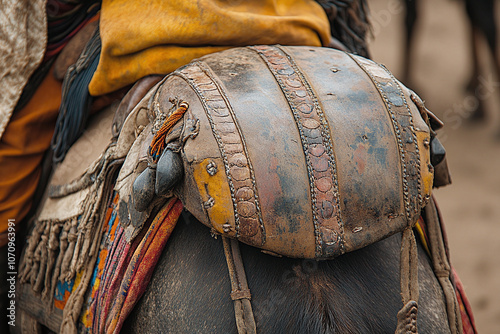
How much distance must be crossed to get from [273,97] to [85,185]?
1.92 ft

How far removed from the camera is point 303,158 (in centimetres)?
106

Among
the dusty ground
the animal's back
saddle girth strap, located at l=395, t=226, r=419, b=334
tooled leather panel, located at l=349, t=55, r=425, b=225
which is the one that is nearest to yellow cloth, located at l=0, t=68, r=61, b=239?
the animal's back

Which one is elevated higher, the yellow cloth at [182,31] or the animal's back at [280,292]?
the yellow cloth at [182,31]

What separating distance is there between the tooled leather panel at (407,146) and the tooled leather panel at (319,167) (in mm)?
144

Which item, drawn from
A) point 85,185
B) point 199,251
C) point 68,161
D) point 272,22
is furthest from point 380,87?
point 68,161

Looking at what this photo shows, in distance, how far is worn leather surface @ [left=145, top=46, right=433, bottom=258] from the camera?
1040 millimetres

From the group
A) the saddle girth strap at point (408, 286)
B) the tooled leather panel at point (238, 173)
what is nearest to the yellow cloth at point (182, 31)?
the tooled leather panel at point (238, 173)

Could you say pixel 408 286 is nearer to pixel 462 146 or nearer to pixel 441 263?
pixel 441 263

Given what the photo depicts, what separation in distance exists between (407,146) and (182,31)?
0.58 m

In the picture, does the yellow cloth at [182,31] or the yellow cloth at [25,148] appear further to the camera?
the yellow cloth at [25,148]

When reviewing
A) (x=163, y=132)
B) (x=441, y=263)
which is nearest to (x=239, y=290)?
(x=163, y=132)

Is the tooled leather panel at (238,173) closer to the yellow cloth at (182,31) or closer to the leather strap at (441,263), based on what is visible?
the yellow cloth at (182,31)

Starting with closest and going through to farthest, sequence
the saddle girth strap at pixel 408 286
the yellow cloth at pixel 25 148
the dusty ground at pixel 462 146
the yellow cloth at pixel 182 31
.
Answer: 1. the saddle girth strap at pixel 408 286
2. the yellow cloth at pixel 182 31
3. the yellow cloth at pixel 25 148
4. the dusty ground at pixel 462 146

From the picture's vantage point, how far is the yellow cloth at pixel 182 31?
135cm
